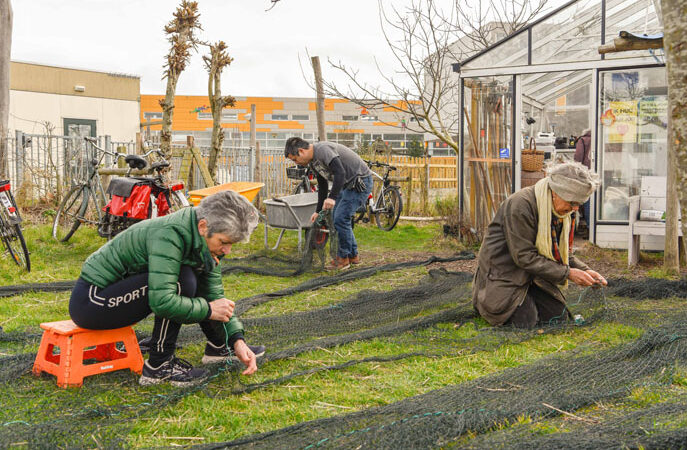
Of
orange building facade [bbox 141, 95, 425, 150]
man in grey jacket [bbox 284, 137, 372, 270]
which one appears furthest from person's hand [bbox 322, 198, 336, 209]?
orange building facade [bbox 141, 95, 425, 150]

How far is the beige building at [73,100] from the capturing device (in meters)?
25.1

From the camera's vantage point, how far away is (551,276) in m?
4.53

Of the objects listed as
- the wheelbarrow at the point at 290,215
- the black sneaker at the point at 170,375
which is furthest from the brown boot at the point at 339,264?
the black sneaker at the point at 170,375

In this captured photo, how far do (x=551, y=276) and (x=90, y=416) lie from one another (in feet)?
9.79

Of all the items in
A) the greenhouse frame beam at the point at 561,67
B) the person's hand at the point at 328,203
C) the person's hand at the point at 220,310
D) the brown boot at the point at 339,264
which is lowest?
the brown boot at the point at 339,264

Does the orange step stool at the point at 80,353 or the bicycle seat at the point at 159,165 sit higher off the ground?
the bicycle seat at the point at 159,165

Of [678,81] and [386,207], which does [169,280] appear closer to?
[678,81]

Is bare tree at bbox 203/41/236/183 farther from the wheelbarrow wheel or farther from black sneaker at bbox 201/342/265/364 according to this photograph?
black sneaker at bbox 201/342/265/364

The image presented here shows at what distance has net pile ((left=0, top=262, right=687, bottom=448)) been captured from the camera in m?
2.61

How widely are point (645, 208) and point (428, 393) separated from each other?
5687mm

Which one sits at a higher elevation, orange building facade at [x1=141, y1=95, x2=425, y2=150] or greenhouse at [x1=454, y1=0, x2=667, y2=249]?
orange building facade at [x1=141, y1=95, x2=425, y2=150]

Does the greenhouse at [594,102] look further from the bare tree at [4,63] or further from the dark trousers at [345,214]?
the bare tree at [4,63]

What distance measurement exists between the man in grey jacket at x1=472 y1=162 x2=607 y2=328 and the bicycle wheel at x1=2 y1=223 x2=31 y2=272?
4.39 metres

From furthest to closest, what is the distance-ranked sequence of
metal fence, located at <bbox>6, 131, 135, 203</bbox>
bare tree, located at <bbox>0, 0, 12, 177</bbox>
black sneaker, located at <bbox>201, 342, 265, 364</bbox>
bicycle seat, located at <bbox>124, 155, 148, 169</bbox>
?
metal fence, located at <bbox>6, 131, 135, 203</bbox>
bare tree, located at <bbox>0, 0, 12, 177</bbox>
bicycle seat, located at <bbox>124, 155, 148, 169</bbox>
black sneaker, located at <bbox>201, 342, 265, 364</bbox>
